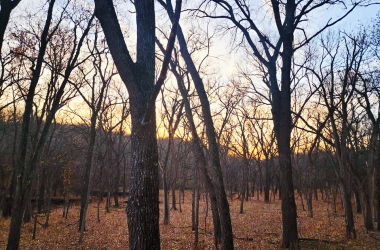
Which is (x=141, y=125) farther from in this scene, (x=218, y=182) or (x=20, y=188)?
(x=20, y=188)

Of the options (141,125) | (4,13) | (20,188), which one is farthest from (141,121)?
(20,188)

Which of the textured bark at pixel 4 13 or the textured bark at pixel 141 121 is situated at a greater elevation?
the textured bark at pixel 4 13

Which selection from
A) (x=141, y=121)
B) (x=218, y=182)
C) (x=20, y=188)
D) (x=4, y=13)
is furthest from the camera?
(x=20, y=188)

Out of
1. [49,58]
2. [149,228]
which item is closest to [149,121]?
[149,228]

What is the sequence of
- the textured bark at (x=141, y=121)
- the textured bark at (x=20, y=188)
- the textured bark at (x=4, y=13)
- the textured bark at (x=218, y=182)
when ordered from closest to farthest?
the textured bark at (x=141, y=121)
the textured bark at (x=4, y=13)
the textured bark at (x=218, y=182)
the textured bark at (x=20, y=188)

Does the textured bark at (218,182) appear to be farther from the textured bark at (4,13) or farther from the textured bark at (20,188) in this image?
the textured bark at (20,188)

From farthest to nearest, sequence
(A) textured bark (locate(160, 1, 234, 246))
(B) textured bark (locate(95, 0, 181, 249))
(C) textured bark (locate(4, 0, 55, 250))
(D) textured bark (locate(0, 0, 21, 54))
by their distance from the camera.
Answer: (C) textured bark (locate(4, 0, 55, 250)) → (A) textured bark (locate(160, 1, 234, 246)) → (D) textured bark (locate(0, 0, 21, 54)) → (B) textured bark (locate(95, 0, 181, 249))

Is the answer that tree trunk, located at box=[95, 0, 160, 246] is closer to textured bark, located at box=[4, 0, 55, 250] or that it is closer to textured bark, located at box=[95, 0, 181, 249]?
textured bark, located at box=[95, 0, 181, 249]

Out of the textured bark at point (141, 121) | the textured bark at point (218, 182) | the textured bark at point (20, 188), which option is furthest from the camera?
the textured bark at point (20, 188)

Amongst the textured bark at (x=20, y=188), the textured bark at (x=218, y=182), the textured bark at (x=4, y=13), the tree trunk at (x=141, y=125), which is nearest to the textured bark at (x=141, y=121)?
the tree trunk at (x=141, y=125)

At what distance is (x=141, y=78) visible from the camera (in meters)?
3.26

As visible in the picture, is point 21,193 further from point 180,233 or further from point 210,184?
point 180,233

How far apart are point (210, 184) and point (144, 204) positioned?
3677mm

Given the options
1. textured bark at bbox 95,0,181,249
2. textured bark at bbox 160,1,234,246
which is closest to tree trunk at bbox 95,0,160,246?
textured bark at bbox 95,0,181,249
